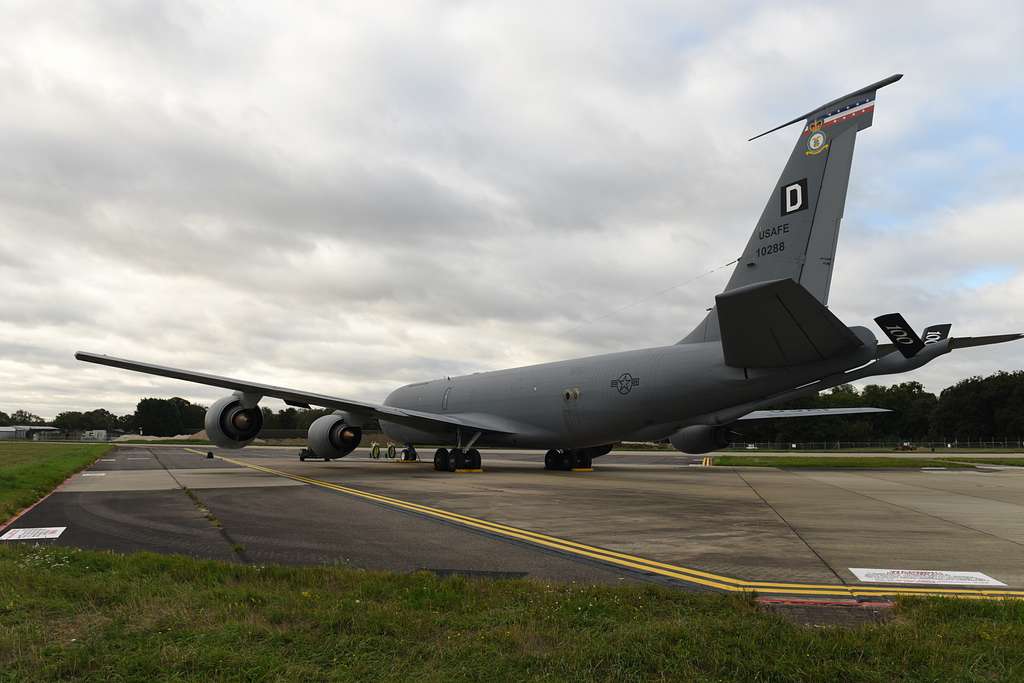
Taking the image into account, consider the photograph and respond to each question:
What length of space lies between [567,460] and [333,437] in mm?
8655

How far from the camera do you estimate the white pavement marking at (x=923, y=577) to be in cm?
581

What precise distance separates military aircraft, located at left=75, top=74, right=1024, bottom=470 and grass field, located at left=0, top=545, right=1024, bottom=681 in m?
7.78

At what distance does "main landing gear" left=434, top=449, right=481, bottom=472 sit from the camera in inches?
914

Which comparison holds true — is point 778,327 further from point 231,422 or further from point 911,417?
point 911,417

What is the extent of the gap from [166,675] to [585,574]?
3702 mm

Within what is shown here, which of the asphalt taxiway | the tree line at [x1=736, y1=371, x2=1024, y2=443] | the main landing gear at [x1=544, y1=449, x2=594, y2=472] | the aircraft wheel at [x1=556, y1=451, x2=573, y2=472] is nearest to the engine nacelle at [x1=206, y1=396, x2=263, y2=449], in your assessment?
the asphalt taxiway

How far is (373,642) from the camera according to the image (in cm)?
402

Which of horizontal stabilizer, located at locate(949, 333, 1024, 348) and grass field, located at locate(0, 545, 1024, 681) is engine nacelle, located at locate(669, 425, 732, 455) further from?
grass field, located at locate(0, 545, 1024, 681)

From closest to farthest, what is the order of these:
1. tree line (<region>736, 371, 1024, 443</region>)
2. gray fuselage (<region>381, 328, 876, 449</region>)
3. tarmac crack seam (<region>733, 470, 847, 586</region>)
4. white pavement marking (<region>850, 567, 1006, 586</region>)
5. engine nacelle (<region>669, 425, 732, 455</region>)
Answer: white pavement marking (<region>850, 567, 1006, 586</region>) → tarmac crack seam (<region>733, 470, 847, 586</region>) → gray fuselage (<region>381, 328, 876, 449</region>) → engine nacelle (<region>669, 425, 732, 455</region>) → tree line (<region>736, 371, 1024, 443</region>)

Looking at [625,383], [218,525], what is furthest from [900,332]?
[218,525]

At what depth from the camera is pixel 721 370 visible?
1627 cm

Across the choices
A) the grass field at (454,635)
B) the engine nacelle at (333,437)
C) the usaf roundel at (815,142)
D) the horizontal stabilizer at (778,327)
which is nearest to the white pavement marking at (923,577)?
the grass field at (454,635)

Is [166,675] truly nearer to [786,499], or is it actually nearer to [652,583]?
[652,583]

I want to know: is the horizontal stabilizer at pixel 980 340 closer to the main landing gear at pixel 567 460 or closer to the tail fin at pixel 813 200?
the tail fin at pixel 813 200
